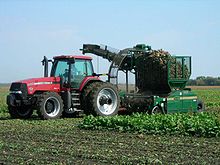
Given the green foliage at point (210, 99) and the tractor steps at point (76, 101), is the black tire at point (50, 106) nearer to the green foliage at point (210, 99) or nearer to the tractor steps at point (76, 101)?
the tractor steps at point (76, 101)

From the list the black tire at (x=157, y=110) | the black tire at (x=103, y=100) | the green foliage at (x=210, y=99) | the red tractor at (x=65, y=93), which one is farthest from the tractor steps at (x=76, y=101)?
the green foliage at (x=210, y=99)

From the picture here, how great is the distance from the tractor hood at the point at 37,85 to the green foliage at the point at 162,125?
3460 mm

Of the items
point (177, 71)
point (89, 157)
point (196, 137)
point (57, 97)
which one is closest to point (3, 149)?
point (89, 157)

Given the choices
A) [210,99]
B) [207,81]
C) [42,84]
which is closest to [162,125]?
[42,84]

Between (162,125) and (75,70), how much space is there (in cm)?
576

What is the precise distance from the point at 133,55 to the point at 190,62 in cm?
247

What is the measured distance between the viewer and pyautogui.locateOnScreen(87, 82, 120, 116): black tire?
55.6 ft

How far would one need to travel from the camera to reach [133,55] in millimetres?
19719

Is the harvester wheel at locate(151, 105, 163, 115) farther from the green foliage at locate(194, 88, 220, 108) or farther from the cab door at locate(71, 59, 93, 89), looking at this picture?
the green foliage at locate(194, 88, 220, 108)

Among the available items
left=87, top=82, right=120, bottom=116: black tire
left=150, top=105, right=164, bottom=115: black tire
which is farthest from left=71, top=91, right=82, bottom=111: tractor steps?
left=150, top=105, right=164, bottom=115: black tire

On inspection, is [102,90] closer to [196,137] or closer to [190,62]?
[190,62]

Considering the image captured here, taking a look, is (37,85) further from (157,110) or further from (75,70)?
(157,110)

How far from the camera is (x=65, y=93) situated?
16828 millimetres

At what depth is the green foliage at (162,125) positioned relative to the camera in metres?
11.5
